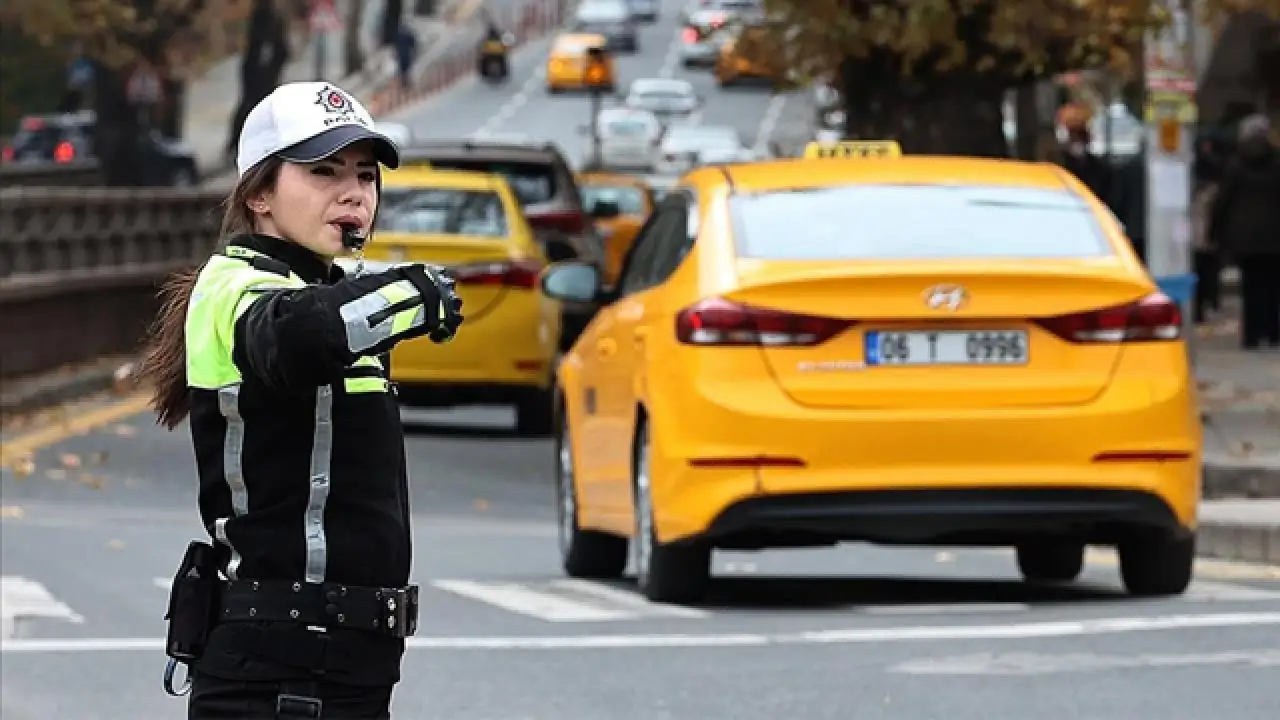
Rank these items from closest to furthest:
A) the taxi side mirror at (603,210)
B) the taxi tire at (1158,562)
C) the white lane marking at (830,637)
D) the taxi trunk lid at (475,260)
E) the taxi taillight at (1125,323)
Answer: the white lane marking at (830,637), the taxi taillight at (1125,323), the taxi tire at (1158,562), the taxi trunk lid at (475,260), the taxi side mirror at (603,210)

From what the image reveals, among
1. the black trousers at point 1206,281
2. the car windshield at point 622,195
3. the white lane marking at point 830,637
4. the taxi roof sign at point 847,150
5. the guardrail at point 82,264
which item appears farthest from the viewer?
the car windshield at point 622,195

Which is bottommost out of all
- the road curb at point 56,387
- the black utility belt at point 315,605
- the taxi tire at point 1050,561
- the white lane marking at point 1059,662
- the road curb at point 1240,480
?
the road curb at point 56,387

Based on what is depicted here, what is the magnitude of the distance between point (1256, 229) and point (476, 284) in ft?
26.3

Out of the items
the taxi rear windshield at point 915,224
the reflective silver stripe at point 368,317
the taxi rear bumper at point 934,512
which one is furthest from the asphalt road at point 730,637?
the reflective silver stripe at point 368,317

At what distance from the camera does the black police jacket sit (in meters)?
4.85

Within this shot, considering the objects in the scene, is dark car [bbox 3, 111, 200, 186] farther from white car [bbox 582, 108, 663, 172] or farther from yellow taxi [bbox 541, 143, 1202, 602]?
yellow taxi [bbox 541, 143, 1202, 602]

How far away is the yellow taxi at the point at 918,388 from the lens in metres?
10.9

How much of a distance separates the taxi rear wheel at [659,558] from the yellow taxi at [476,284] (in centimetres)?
923

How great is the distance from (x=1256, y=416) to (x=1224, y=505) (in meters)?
5.36

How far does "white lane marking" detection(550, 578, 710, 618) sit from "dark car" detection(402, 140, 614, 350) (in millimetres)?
12942

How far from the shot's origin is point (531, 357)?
21.5 meters

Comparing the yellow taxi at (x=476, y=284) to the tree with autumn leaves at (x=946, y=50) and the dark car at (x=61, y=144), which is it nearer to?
the tree with autumn leaves at (x=946, y=50)

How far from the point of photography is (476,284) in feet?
70.0

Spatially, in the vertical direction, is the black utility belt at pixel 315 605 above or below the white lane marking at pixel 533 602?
above
